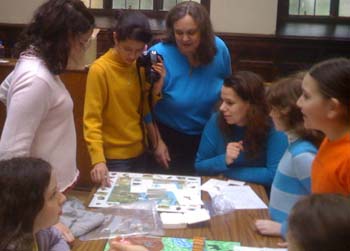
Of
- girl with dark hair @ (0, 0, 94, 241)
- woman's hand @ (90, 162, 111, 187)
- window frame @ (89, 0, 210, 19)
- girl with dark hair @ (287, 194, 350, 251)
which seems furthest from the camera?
window frame @ (89, 0, 210, 19)

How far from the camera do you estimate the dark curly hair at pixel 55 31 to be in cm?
172

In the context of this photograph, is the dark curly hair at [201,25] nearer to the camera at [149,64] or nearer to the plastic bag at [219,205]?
the camera at [149,64]

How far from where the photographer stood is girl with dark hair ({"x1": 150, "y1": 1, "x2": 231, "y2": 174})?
96.7 inches

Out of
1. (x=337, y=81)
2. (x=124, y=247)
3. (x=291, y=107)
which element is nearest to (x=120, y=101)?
(x=291, y=107)

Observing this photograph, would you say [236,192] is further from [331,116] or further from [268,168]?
[331,116]

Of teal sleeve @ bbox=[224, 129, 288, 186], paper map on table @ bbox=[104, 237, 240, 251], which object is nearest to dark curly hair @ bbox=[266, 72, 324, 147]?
teal sleeve @ bbox=[224, 129, 288, 186]

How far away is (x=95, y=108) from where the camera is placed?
227 cm

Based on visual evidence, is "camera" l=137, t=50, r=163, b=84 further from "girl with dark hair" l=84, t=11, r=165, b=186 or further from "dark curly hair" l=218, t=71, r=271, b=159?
"dark curly hair" l=218, t=71, r=271, b=159

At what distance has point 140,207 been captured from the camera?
1.91 metres

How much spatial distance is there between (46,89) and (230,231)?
2.41 ft

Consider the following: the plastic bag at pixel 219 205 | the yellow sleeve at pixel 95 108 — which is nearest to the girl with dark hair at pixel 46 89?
the yellow sleeve at pixel 95 108

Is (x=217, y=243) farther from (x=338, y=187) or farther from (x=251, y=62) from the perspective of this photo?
(x=251, y=62)

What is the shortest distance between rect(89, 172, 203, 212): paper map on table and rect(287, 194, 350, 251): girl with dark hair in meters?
0.82

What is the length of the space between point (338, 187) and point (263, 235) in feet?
1.10
